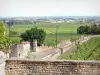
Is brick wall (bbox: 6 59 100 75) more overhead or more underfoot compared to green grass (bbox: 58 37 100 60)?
more overhead

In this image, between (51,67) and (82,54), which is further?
(82,54)

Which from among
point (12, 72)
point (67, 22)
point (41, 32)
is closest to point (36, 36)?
point (41, 32)

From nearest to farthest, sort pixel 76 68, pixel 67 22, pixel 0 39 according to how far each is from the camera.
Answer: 1. pixel 76 68
2. pixel 0 39
3. pixel 67 22

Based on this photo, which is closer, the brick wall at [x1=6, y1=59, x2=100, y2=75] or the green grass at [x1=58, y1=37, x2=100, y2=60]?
the brick wall at [x1=6, y1=59, x2=100, y2=75]

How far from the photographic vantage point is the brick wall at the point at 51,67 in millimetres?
8180

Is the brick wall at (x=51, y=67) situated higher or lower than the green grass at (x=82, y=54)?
higher

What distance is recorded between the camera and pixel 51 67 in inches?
→ 328

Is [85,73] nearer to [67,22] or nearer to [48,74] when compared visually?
[48,74]

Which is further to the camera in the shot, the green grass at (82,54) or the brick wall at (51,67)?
the green grass at (82,54)

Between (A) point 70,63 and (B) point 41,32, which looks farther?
(B) point 41,32

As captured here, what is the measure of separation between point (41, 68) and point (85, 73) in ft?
3.30

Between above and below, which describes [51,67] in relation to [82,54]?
above

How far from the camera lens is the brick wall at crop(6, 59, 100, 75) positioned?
8.18m

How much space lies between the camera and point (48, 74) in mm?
8336
